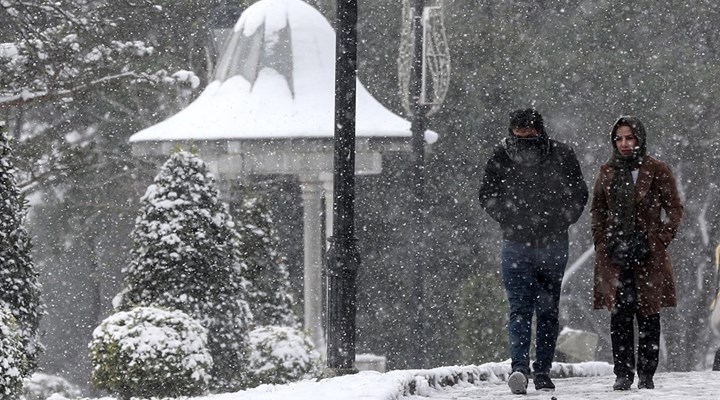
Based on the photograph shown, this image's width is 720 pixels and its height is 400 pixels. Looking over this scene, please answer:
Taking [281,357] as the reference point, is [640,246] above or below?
above

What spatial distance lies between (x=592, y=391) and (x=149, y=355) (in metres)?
4.77

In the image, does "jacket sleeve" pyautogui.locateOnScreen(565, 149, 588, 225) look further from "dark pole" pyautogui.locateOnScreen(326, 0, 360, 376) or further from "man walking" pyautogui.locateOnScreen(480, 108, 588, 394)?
"dark pole" pyautogui.locateOnScreen(326, 0, 360, 376)

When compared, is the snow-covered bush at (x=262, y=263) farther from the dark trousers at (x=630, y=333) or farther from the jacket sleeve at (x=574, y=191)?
the jacket sleeve at (x=574, y=191)

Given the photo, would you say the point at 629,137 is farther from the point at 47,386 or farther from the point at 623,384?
the point at 47,386

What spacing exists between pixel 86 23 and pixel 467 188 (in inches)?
548

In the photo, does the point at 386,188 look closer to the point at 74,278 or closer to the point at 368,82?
the point at 368,82

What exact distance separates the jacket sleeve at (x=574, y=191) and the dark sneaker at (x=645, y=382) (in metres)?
1.04

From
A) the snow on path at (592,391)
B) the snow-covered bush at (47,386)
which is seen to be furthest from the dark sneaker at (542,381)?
the snow-covered bush at (47,386)

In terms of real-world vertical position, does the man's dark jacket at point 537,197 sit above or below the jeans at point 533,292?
above

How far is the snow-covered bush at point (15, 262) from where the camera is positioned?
11.9 meters

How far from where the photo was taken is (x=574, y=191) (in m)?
8.67

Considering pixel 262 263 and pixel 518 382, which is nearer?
pixel 518 382

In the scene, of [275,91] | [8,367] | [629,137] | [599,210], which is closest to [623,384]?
[599,210]

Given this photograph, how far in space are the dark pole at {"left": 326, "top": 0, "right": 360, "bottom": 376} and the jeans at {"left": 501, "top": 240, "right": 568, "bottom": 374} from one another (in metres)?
1.17
